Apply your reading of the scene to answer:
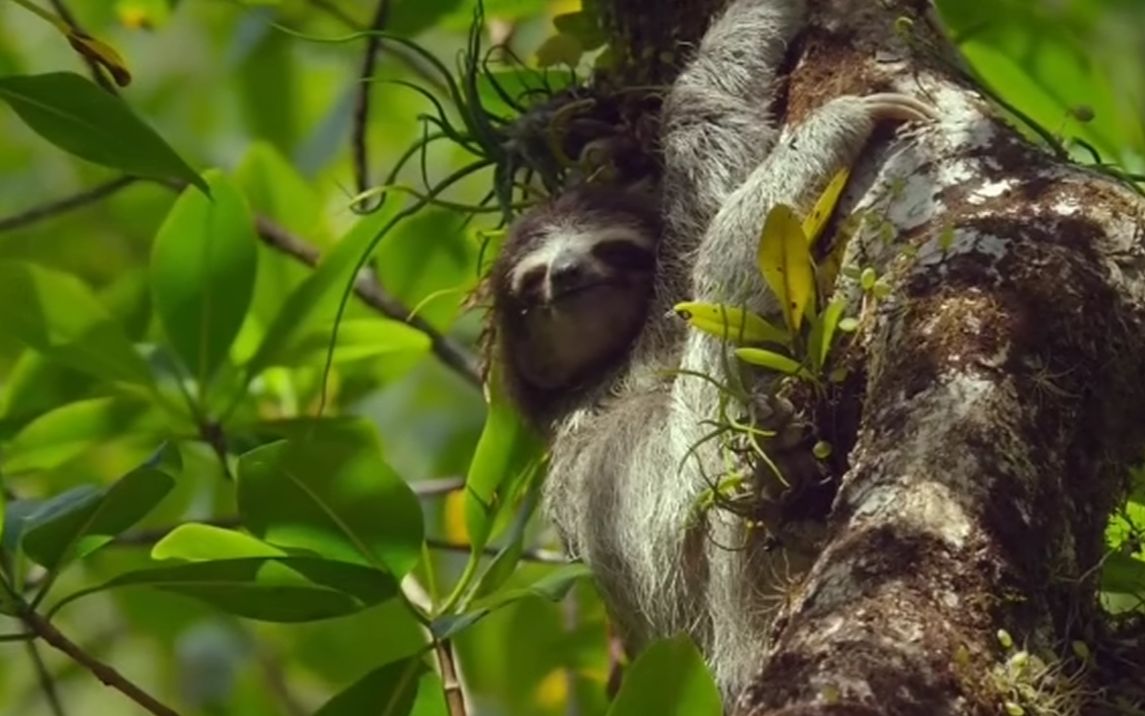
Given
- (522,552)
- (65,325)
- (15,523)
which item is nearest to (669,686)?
(15,523)

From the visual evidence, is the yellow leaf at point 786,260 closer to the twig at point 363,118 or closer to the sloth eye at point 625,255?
the sloth eye at point 625,255

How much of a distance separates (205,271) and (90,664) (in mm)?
1465

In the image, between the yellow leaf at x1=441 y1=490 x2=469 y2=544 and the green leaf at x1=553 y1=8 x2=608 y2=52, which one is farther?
the yellow leaf at x1=441 y1=490 x2=469 y2=544

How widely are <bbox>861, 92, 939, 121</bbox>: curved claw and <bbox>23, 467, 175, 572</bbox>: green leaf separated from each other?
1611 mm

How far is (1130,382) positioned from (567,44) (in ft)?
6.98

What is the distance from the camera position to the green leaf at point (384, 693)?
3.84 metres

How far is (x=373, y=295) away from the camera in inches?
232

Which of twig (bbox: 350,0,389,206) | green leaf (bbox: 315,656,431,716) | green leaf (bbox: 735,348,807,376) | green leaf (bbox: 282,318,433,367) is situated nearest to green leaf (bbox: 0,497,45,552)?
green leaf (bbox: 315,656,431,716)

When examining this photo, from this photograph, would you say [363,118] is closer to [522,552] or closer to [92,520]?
[522,552]

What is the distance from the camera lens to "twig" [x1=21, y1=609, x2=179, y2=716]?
3.54m

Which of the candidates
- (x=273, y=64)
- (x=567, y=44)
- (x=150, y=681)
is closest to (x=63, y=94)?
(x=567, y=44)

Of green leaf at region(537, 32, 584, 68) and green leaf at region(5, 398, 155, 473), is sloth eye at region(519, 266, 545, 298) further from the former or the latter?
green leaf at region(5, 398, 155, 473)

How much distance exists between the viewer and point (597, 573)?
4.80m

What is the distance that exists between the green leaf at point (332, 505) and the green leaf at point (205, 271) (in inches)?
39.9
